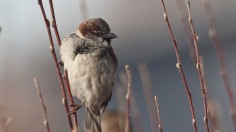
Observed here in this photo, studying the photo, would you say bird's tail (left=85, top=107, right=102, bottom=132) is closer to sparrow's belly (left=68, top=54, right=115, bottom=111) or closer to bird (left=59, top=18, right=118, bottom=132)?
bird (left=59, top=18, right=118, bottom=132)

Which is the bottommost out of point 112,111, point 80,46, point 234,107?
point 112,111

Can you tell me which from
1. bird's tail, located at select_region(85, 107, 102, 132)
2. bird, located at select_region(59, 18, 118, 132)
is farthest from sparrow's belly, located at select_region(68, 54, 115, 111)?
bird's tail, located at select_region(85, 107, 102, 132)

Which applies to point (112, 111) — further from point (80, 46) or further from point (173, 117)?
point (173, 117)

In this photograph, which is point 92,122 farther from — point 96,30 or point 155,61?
point 155,61

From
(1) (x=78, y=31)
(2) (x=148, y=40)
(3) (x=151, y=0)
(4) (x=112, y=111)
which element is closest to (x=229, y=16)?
(2) (x=148, y=40)

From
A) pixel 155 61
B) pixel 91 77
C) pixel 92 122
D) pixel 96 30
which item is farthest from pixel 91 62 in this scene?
pixel 155 61

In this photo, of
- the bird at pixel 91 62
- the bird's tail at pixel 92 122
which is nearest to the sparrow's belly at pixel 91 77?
the bird at pixel 91 62

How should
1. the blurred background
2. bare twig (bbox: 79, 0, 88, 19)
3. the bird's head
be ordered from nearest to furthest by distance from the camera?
bare twig (bbox: 79, 0, 88, 19)
the bird's head
the blurred background

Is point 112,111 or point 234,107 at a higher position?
point 234,107
